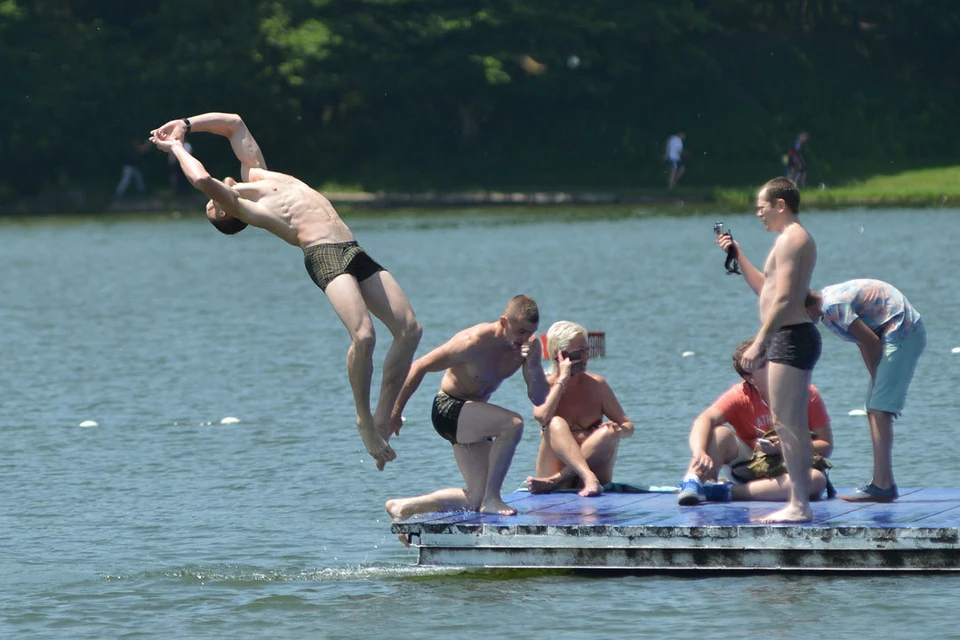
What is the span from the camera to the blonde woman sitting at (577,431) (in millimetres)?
11914

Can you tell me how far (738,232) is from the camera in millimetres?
42031

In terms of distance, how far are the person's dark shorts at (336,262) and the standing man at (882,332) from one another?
258cm

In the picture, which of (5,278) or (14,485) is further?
(5,278)

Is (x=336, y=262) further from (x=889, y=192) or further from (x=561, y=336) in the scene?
(x=889, y=192)

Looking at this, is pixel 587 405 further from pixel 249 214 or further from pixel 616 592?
Answer: pixel 249 214

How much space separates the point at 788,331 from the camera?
10.5 meters

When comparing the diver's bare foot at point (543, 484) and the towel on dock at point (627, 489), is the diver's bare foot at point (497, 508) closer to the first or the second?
the diver's bare foot at point (543, 484)

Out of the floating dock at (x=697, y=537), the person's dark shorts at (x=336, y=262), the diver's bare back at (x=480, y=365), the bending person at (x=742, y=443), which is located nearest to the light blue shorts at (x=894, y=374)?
the bending person at (x=742, y=443)

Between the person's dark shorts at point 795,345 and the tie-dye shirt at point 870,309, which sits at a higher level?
the tie-dye shirt at point 870,309

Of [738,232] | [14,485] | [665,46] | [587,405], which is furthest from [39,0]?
[587,405]

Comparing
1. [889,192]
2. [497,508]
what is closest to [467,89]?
[889,192]

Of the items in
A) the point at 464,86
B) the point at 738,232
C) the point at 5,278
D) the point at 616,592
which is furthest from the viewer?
the point at 464,86

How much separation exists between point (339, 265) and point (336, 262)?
0.03 meters

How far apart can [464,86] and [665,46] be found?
250 inches
